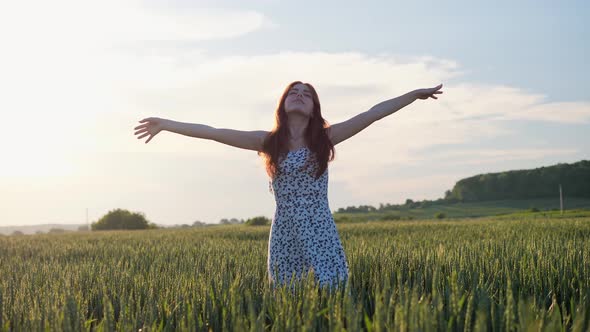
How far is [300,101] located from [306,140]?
0.30 m

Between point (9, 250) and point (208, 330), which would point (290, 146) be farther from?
point (9, 250)

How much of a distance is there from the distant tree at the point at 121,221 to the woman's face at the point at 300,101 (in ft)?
114

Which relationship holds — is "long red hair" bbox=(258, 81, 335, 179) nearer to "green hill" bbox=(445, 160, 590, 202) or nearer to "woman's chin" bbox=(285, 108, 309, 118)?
"woman's chin" bbox=(285, 108, 309, 118)

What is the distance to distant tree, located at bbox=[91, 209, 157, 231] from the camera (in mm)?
37625

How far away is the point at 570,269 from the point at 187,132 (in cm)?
321

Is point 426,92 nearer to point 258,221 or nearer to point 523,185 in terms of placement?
point 258,221

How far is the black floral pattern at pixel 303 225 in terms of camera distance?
13.9ft

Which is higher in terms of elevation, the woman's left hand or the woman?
the woman's left hand

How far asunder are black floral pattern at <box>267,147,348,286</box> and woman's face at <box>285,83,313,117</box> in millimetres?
300

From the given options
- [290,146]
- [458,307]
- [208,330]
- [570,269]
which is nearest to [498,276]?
[570,269]

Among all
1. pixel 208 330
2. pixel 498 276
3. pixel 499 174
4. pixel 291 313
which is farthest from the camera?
pixel 499 174

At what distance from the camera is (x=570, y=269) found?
4.49 m

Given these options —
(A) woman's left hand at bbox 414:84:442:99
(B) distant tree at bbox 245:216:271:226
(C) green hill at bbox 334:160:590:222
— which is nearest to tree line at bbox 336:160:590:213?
(C) green hill at bbox 334:160:590:222

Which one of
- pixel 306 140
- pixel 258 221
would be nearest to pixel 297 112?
pixel 306 140
